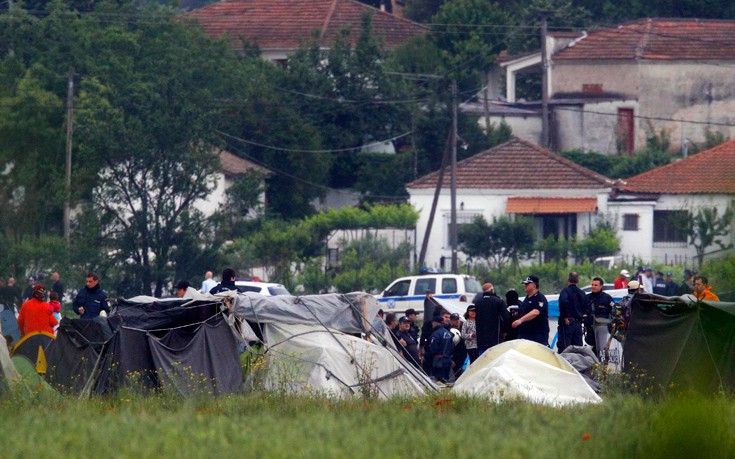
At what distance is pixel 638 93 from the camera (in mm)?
54406

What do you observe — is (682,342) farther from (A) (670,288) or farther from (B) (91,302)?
(A) (670,288)

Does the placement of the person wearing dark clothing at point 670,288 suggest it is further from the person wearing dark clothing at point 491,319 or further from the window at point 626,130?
the window at point 626,130

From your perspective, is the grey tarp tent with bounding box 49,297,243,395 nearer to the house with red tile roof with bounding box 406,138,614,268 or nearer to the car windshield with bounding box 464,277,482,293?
the car windshield with bounding box 464,277,482,293

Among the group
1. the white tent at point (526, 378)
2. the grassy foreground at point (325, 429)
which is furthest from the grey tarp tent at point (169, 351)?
the white tent at point (526, 378)

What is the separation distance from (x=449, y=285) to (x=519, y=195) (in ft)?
46.9

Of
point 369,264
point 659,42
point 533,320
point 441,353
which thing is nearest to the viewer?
point 533,320

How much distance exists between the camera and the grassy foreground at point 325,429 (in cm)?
852

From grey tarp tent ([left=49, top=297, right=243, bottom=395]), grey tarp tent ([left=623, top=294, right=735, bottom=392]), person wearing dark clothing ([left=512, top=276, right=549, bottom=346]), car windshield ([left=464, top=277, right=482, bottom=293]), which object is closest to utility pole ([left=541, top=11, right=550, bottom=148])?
car windshield ([left=464, top=277, right=482, bottom=293])

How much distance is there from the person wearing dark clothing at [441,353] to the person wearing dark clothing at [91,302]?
4600mm

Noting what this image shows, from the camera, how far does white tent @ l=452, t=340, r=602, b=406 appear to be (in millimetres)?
13078

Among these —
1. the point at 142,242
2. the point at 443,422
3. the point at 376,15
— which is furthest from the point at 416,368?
the point at 376,15

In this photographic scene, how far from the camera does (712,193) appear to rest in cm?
526

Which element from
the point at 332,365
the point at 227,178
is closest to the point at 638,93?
the point at 227,178

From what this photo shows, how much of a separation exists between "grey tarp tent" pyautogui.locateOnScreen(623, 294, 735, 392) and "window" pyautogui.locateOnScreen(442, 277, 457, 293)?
A: 18217mm
